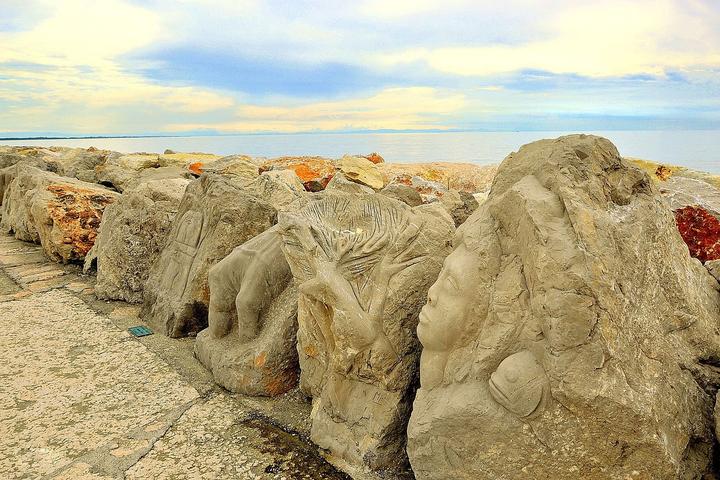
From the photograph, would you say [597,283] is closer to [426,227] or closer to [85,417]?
[426,227]

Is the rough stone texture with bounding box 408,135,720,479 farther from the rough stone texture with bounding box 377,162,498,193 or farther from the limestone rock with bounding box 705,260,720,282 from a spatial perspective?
the rough stone texture with bounding box 377,162,498,193

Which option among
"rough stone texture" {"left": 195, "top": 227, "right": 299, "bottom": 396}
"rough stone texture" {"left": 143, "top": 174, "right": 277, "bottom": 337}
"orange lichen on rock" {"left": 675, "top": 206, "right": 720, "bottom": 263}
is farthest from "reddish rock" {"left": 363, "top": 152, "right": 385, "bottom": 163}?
"rough stone texture" {"left": 195, "top": 227, "right": 299, "bottom": 396}

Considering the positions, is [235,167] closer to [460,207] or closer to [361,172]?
[361,172]

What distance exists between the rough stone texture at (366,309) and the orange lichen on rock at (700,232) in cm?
222

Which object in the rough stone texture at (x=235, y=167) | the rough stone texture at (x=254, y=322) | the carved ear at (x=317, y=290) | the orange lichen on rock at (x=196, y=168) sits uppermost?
the rough stone texture at (x=235, y=167)

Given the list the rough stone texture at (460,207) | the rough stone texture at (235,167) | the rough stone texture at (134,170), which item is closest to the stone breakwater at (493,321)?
the rough stone texture at (460,207)

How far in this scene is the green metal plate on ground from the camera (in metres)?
4.21

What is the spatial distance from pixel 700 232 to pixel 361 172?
16.5ft

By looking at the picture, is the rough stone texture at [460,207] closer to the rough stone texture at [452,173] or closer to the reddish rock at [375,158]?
the rough stone texture at [452,173]

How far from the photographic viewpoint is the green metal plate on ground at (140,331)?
13.8ft

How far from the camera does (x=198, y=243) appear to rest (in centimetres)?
423

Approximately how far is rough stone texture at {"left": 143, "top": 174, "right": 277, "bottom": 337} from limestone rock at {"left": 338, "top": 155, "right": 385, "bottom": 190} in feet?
12.1

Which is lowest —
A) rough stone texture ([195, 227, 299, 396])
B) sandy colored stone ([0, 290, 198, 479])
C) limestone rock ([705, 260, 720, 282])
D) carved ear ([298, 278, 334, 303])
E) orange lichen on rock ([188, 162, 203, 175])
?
sandy colored stone ([0, 290, 198, 479])

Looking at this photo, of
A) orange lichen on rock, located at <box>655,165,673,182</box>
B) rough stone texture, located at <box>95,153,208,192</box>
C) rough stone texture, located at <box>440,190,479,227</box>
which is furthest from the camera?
rough stone texture, located at <box>95,153,208,192</box>
